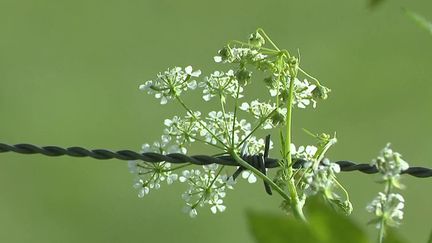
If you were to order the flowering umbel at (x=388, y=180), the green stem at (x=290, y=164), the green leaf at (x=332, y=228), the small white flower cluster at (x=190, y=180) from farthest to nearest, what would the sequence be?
the small white flower cluster at (x=190, y=180) < the green stem at (x=290, y=164) < the flowering umbel at (x=388, y=180) < the green leaf at (x=332, y=228)

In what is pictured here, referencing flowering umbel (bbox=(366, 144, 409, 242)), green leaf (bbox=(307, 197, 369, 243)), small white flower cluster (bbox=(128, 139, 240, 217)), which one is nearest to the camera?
green leaf (bbox=(307, 197, 369, 243))

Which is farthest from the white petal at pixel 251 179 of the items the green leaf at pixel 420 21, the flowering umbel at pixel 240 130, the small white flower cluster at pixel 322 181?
the green leaf at pixel 420 21

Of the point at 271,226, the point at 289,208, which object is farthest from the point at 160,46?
the point at 271,226

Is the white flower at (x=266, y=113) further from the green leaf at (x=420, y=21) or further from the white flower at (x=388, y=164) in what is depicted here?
the green leaf at (x=420, y=21)

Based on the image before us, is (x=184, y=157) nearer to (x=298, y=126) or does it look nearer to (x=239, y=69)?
(x=239, y=69)

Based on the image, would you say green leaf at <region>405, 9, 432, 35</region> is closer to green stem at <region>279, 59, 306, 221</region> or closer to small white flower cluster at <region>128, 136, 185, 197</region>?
green stem at <region>279, 59, 306, 221</region>

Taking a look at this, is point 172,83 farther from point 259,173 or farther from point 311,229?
point 311,229

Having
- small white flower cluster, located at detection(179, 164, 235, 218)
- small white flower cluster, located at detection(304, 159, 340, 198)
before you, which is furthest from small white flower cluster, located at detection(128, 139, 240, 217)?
small white flower cluster, located at detection(304, 159, 340, 198)

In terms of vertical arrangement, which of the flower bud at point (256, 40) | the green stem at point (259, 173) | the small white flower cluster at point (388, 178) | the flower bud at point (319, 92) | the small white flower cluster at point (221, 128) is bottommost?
the small white flower cluster at point (388, 178)
